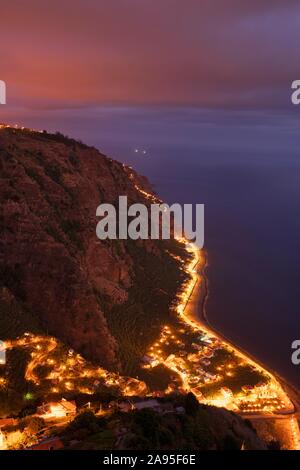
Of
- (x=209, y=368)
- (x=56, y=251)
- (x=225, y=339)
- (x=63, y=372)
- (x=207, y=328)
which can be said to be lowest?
(x=209, y=368)

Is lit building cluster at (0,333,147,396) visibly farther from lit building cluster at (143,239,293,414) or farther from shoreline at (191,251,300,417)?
shoreline at (191,251,300,417)

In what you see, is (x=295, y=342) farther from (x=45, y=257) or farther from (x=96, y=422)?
(x=96, y=422)

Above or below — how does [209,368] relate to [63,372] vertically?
below

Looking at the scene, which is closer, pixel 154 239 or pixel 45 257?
pixel 45 257

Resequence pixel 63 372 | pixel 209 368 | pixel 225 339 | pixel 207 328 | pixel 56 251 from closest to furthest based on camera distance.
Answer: pixel 63 372, pixel 56 251, pixel 209 368, pixel 225 339, pixel 207 328

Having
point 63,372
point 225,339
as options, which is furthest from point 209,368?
point 63,372

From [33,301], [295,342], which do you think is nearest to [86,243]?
[33,301]

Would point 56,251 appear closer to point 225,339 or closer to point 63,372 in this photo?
point 63,372

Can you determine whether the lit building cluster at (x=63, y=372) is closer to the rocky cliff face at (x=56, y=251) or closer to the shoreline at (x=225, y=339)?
the rocky cliff face at (x=56, y=251)

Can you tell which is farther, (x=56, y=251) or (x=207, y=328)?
(x=207, y=328)
